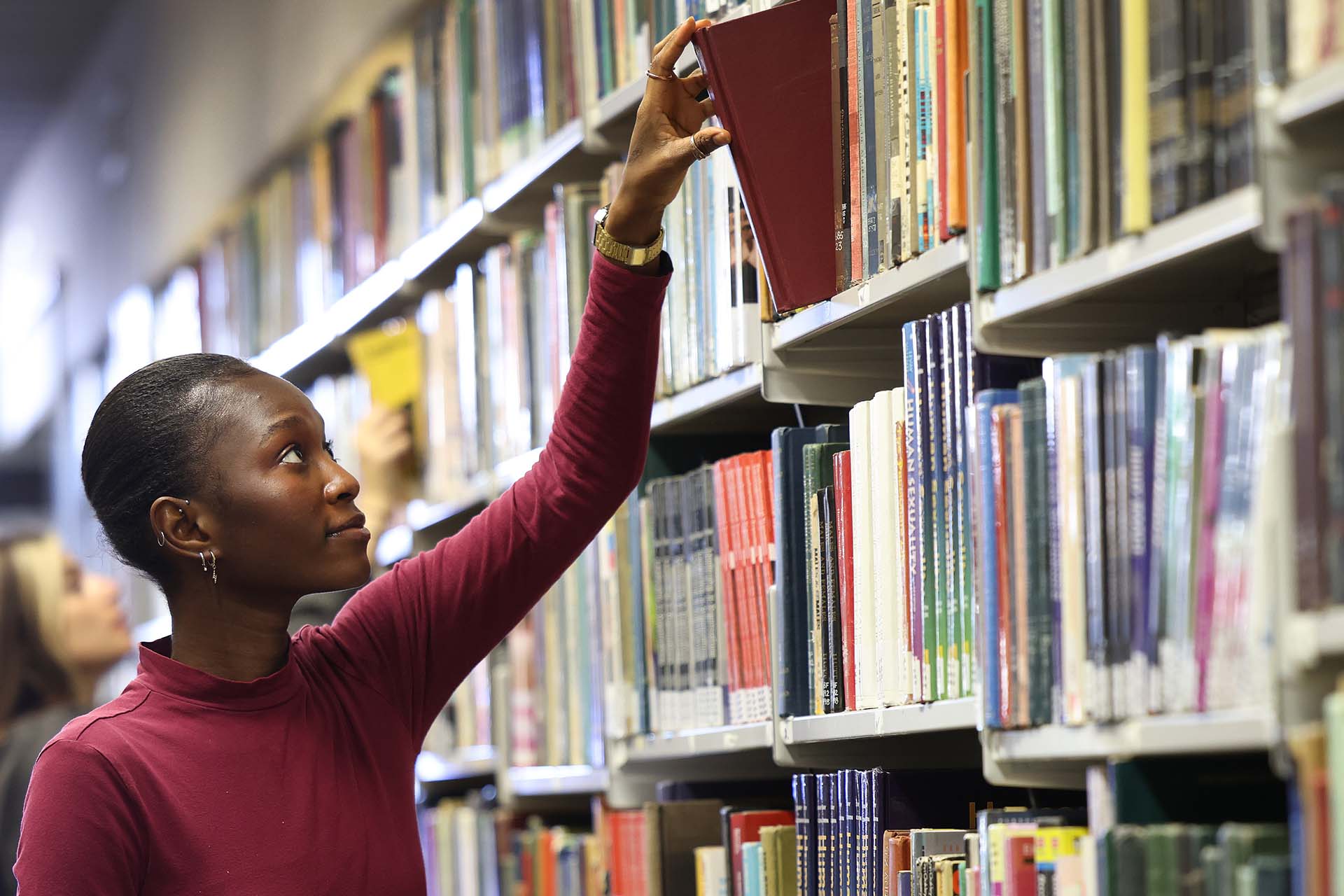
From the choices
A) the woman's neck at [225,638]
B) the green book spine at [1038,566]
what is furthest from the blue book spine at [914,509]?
the woman's neck at [225,638]

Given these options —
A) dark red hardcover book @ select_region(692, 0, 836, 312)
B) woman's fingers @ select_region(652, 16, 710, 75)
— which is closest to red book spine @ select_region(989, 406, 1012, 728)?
dark red hardcover book @ select_region(692, 0, 836, 312)

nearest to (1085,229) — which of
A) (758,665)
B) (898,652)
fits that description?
(898,652)

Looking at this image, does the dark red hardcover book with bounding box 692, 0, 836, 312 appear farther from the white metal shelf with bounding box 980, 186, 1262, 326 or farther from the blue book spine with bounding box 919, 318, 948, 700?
the white metal shelf with bounding box 980, 186, 1262, 326

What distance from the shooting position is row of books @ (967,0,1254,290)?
44.9 inches

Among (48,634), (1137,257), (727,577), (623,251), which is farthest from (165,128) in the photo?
(1137,257)

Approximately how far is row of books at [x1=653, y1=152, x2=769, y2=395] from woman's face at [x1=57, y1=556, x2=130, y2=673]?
186cm

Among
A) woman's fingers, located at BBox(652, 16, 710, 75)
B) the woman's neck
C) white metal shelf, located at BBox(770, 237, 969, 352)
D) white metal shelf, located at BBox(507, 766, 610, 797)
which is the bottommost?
white metal shelf, located at BBox(507, 766, 610, 797)

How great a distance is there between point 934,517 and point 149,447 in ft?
2.40

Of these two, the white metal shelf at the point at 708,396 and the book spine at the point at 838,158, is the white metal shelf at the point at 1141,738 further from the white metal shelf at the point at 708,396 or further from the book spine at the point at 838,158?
the white metal shelf at the point at 708,396

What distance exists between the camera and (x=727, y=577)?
1.89 metres

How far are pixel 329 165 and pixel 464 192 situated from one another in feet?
3.00

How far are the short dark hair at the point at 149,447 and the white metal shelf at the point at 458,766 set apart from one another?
3.42 feet

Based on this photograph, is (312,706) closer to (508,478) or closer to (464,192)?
(508,478)

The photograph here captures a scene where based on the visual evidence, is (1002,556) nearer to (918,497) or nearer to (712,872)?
(918,497)
